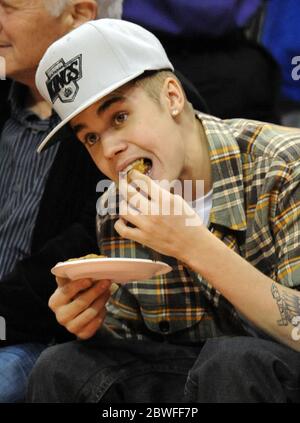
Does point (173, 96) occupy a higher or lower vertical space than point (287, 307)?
higher

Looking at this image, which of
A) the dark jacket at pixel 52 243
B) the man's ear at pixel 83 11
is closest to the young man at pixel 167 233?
the dark jacket at pixel 52 243

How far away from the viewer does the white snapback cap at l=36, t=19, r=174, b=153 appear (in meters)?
1.90

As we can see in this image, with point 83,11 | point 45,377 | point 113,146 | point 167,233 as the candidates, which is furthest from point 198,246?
point 83,11

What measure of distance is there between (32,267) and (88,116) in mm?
477

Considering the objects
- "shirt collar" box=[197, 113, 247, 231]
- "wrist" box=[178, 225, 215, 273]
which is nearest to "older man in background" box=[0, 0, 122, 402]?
"shirt collar" box=[197, 113, 247, 231]

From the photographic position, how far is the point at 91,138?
6.41 ft

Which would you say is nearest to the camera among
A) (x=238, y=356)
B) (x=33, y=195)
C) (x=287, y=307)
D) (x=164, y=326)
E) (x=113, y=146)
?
(x=238, y=356)

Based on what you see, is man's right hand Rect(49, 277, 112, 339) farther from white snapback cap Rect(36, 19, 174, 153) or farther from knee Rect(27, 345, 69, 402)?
white snapback cap Rect(36, 19, 174, 153)

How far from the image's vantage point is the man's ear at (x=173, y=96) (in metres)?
1.96

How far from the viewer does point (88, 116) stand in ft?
6.27

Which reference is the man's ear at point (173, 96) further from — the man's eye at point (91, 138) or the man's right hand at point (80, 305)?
the man's right hand at point (80, 305)

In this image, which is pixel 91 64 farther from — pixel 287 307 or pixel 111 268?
pixel 287 307

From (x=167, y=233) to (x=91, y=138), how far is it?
335 mm
